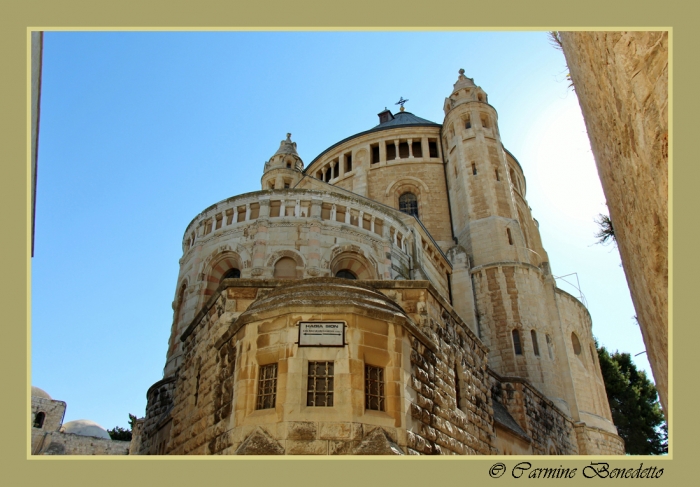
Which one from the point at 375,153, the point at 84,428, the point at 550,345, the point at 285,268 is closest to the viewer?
the point at 285,268

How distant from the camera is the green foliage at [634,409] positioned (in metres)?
33.0

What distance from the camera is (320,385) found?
26.8 feet

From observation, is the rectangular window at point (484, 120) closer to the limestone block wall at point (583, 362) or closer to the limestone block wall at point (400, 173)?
the limestone block wall at point (400, 173)

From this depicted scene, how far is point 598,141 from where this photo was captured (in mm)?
6582

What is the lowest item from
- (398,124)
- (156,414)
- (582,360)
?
(156,414)

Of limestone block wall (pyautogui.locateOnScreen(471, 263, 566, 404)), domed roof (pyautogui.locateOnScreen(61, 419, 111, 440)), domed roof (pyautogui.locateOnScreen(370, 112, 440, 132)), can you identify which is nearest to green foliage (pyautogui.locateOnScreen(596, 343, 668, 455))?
limestone block wall (pyautogui.locateOnScreen(471, 263, 566, 404))

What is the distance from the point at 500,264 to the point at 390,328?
17.3 meters

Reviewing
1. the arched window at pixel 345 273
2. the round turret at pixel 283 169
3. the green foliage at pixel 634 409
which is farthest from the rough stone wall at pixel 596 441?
the round turret at pixel 283 169

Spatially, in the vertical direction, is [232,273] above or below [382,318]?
above

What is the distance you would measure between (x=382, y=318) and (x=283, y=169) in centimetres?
1796

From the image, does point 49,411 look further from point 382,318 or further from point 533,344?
point 382,318

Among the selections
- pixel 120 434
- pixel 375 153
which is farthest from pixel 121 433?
pixel 375 153

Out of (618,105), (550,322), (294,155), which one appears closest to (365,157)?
(294,155)
